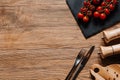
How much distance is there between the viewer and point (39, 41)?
1237mm

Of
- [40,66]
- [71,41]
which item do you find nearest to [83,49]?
[71,41]

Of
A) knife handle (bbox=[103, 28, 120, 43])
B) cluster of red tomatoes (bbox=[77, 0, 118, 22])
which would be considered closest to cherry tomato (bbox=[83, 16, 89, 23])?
cluster of red tomatoes (bbox=[77, 0, 118, 22])

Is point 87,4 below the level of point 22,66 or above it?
above

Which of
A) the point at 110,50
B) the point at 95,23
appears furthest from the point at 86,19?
the point at 110,50

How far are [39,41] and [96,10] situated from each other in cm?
28

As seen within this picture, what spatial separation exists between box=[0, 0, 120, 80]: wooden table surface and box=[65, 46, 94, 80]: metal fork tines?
2cm

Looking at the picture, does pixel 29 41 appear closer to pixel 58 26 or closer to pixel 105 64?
pixel 58 26

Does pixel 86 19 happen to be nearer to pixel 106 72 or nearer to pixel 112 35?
pixel 112 35

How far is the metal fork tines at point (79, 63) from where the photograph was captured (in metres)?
1.18

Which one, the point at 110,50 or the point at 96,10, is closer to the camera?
the point at 110,50

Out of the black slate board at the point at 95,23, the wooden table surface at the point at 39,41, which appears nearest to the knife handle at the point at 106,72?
the wooden table surface at the point at 39,41

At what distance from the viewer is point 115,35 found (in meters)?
1.18

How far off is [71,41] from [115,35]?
183 millimetres

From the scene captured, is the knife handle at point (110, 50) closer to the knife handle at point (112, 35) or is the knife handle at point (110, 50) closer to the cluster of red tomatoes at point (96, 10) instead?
the knife handle at point (112, 35)
